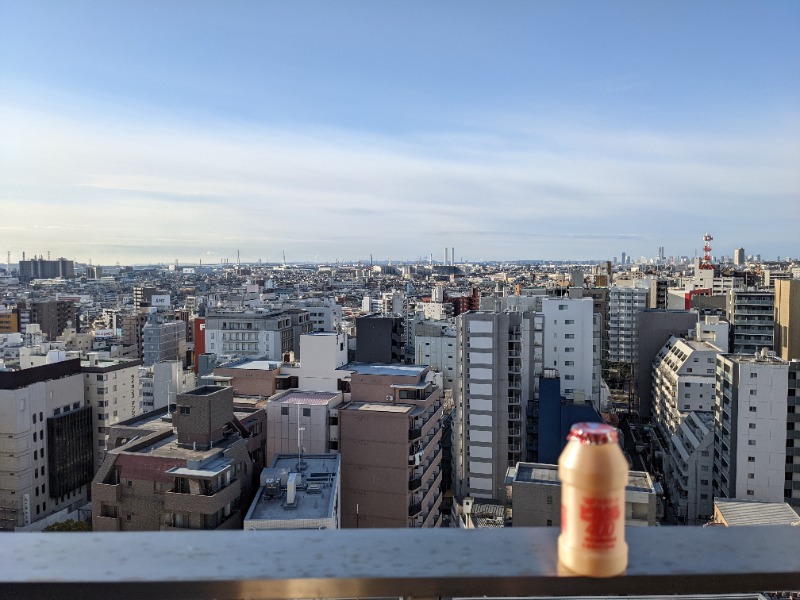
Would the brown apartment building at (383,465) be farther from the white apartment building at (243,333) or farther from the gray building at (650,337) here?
the gray building at (650,337)

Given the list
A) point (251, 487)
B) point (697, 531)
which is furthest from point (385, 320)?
point (697, 531)

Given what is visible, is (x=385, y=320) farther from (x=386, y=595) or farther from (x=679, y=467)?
(x=386, y=595)

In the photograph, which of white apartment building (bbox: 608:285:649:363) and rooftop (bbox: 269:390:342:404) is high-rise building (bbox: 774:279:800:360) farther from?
rooftop (bbox: 269:390:342:404)

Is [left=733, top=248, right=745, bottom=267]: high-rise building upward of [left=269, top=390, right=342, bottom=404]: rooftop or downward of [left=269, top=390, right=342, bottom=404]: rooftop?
upward

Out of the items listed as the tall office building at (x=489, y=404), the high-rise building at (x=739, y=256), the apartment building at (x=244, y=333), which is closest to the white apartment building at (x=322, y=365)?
the tall office building at (x=489, y=404)

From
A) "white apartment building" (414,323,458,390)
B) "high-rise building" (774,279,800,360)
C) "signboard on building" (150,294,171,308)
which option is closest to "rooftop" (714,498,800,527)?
"high-rise building" (774,279,800,360)
